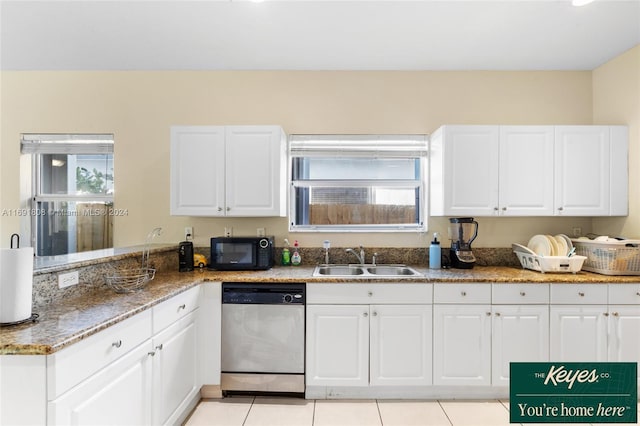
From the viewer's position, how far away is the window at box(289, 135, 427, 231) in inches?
124

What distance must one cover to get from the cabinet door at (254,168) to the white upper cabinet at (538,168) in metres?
1.41

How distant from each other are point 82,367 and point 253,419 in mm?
1301

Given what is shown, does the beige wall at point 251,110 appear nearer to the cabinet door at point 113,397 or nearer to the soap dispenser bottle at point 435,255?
the soap dispenser bottle at point 435,255

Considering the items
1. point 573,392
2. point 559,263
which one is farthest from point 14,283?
point 559,263

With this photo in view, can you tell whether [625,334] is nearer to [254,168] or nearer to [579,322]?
[579,322]

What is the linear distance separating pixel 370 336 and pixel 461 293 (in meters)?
0.74

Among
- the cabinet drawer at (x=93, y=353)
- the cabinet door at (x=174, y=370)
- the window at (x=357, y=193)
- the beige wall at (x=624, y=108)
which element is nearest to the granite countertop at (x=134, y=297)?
the cabinet drawer at (x=93, y=353)

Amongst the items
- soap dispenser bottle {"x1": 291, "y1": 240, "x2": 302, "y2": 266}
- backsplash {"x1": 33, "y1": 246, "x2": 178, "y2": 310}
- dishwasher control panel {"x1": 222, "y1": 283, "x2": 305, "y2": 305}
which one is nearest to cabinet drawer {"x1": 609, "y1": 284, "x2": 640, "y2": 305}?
dishwasher control panel {"x1": 222, "y1": 283, "x2": 305, "y2": 305}

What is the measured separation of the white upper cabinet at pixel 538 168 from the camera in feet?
8.84

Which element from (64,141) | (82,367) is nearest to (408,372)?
(82,367)

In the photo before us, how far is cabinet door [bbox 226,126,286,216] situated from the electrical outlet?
1177 mm

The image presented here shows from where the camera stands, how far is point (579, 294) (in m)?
2.34

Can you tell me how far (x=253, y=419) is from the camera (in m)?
2.19

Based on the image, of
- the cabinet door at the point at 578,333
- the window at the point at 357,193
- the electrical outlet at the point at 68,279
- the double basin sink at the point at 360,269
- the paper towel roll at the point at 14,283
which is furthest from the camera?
the window at the point at 357,193
